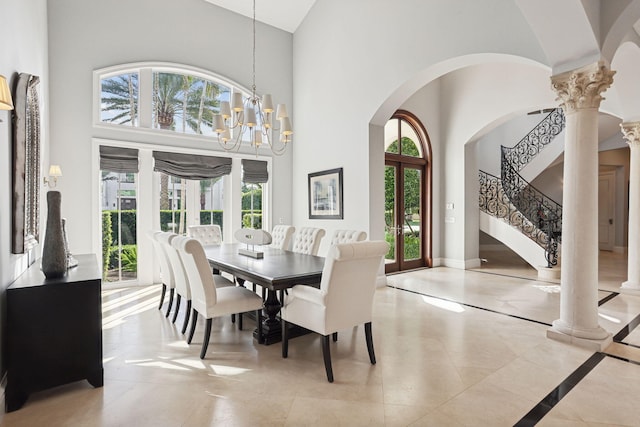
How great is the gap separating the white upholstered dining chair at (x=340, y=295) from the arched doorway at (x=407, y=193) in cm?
406

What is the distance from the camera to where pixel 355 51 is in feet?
19.4

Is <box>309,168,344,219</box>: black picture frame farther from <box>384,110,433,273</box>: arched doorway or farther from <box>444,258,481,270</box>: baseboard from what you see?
<box>444,258,481,270</box>: baseboard

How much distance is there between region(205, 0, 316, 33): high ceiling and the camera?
259 inches

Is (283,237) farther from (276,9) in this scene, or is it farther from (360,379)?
(276,9)

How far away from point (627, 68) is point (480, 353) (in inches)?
162

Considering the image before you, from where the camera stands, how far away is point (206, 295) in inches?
115

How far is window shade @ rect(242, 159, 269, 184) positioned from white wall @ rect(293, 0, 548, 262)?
708 mm

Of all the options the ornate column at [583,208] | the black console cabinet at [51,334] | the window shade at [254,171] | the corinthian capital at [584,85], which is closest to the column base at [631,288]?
the ornate column at [583,208]

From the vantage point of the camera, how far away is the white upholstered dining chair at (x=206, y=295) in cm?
288

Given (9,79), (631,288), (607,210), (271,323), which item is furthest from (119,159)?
(607,210)

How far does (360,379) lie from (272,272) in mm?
1111

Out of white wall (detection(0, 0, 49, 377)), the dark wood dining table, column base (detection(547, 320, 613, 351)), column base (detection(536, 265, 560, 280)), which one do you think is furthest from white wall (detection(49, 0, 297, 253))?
column base (detection(536, 265, 560, 280))

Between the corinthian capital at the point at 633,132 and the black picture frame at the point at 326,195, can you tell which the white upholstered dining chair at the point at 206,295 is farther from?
the corinthian capital at the point at 633,132

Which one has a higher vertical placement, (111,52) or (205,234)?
(111,52)
